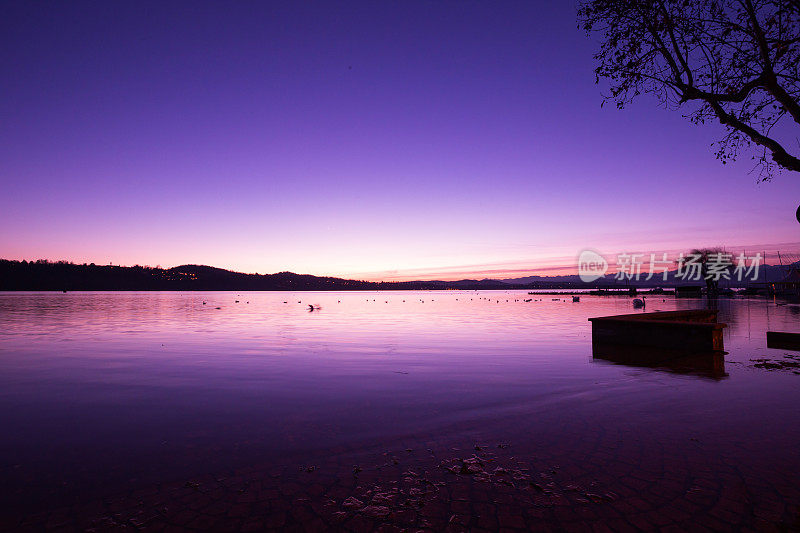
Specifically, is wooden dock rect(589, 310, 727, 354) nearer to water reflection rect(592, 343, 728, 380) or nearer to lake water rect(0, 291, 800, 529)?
water reflection rect(592, 343, 728, 380)

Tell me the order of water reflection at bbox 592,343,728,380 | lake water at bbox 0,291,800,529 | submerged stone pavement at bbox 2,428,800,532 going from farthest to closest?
water reflection at bbox 592,343,728,380 → lake water at bbox 0,291,800,529 → submerged stone pavement at bbox 2,428,800,532

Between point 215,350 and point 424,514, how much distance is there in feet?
66.7

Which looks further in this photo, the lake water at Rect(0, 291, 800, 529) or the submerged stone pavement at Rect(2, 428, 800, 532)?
the lake water at Rect(0, 291, 800, 529)

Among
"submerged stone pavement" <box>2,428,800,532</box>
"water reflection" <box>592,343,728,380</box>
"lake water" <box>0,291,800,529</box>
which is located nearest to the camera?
"submerged stone pavement" <box>2,428,800,532</box>

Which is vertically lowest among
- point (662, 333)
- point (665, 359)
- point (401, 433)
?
point (665, 359)

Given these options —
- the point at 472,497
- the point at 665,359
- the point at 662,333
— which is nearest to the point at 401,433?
the point at 472,497

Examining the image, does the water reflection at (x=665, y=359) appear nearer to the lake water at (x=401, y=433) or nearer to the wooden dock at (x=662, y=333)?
the wooden dock at (x=662, y=333)

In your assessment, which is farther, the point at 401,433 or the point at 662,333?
the point at 662,333

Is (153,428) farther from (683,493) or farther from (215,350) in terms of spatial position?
(215,350)

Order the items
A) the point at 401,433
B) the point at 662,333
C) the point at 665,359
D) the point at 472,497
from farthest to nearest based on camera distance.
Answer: the point at 662,333 < the point at 665,359 < the point at 401,433 < the point at 472,497

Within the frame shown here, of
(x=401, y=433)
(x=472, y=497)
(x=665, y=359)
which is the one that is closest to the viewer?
(x=472, y=497)

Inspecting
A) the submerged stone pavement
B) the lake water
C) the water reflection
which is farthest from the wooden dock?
the submerged stone pavement

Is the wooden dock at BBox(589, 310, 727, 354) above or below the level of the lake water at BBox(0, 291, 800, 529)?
above

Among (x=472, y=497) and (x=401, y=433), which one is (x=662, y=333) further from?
(x=472, y=497)
